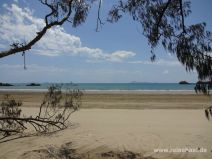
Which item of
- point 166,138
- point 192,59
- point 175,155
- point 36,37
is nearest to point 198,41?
point 192,59

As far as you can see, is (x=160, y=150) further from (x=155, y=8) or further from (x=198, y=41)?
(x=155, y=8)

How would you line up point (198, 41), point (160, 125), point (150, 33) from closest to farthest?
point (198, 41), point (150, 33), point (160, 125)

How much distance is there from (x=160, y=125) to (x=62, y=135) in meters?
3.16

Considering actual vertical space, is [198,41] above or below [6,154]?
above

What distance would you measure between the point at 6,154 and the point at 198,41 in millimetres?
4618

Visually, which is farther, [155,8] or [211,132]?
[211,132]

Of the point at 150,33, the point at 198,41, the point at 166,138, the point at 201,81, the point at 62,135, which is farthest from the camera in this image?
the point at 62,135

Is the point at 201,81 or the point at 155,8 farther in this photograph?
the point at 155,8

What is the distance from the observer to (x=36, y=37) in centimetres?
736

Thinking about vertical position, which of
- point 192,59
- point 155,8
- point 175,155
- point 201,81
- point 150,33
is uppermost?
point 155,8

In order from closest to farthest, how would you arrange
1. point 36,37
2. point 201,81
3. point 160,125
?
point 201,81, point 36,37, point 160,125

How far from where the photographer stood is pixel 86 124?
34.4 feet

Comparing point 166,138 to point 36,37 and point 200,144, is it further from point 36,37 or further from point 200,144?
point 36,37

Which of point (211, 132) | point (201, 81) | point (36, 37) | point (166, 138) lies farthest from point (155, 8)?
point (211, 132)
